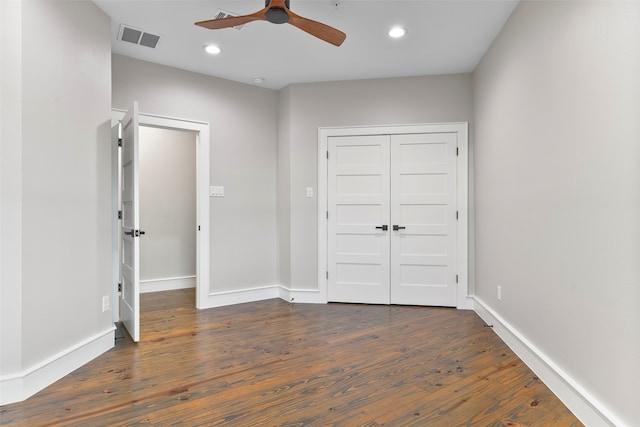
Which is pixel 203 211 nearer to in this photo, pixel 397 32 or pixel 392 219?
pixel 392 219

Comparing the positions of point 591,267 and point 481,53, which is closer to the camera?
point 591,267

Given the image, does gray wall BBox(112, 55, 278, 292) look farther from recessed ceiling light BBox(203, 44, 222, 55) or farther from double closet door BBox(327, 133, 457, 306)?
double closet door BBox(327, 133, 457, 306)

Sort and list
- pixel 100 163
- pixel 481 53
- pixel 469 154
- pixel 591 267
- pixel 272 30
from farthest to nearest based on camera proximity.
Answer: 1. pixel 469 154
2. pixel 481 53
3. pixel 272 30
4. pixel 100 163
5. pixel 591 267

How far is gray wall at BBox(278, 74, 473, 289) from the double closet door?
208 mm

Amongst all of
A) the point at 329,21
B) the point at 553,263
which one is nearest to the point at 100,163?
the point at 329,21

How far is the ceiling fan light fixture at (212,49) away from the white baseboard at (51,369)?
2.63 metres

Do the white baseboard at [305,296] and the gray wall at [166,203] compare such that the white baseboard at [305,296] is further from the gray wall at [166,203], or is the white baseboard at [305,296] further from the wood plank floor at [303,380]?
the gray wall at [166,203]

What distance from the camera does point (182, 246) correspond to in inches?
199

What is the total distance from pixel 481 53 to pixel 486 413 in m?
3.15

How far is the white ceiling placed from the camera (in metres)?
2.64

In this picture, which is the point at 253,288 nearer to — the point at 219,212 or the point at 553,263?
the point at 219,212

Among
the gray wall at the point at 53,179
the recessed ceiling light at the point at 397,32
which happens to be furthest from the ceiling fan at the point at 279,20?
the gray wall at the point at 53,179

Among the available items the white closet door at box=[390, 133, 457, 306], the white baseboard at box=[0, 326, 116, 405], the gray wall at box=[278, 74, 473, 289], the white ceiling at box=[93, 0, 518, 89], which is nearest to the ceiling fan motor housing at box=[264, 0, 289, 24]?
the white ceiling at box=[93, 0, 518, 89]

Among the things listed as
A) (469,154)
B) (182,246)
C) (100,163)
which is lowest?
(182,246)
